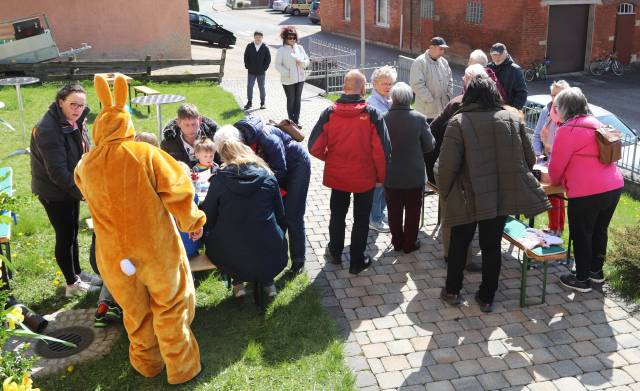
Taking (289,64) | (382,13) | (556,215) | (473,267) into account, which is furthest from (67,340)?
(382,13)

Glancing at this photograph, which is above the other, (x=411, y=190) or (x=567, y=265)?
(x=411, y=190)

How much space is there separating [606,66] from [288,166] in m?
20.9

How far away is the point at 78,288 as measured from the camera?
6.05m

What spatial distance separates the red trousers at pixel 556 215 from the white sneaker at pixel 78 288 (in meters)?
4.88

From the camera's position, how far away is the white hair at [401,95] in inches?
251

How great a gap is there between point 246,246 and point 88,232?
121 inches

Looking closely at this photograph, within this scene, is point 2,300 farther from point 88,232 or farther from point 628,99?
point 628,99

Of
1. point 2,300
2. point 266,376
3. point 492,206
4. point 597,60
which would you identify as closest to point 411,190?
point 492,206

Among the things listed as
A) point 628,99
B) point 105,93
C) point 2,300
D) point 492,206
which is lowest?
point 628,99

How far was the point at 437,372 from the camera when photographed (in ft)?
15.9

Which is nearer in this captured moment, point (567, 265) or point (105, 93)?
point (105, 93)

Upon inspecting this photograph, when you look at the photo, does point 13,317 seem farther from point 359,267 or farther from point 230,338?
point 359,267

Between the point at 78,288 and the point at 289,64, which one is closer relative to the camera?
the point at 78,288

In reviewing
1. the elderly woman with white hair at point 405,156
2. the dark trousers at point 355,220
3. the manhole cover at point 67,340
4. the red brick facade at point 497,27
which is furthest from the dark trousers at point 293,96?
the red brick facade at point 497,27
